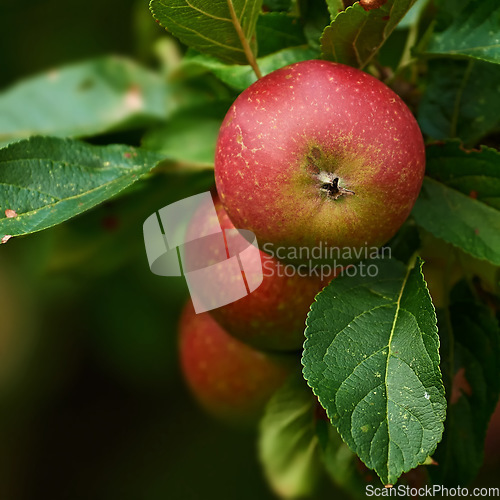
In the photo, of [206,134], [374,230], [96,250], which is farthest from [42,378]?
[374,230]

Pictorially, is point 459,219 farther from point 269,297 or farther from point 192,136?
point 192,136

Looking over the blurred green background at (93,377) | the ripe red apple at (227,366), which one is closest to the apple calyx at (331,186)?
the ripe red apple at (227,366)

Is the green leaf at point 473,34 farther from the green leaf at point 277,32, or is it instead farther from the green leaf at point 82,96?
the green leaf at point 82,96

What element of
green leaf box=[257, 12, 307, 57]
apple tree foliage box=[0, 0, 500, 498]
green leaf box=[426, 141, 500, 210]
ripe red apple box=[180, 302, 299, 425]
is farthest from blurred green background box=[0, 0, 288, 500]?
green leaf box=[426, 141, 500, 210]

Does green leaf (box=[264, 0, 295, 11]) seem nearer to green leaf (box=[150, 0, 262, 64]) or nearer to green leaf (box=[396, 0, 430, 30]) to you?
green leaf (box=[150, 0, 262, 64])

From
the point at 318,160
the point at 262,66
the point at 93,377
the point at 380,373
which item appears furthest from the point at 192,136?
the point at 93,377

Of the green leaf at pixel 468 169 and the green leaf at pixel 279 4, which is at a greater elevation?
the green leaf at pixel 279 4
